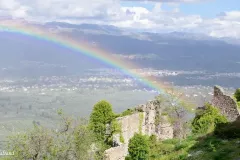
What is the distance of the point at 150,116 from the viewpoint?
126ft

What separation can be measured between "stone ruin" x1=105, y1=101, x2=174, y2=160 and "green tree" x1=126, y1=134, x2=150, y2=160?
1.89 metres

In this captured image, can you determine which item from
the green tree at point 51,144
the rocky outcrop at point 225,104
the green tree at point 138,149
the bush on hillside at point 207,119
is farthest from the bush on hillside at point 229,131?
the green tree at point 138,149

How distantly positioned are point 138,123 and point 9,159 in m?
17.0

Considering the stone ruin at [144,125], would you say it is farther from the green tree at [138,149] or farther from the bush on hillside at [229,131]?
the bush on hillside at [229,131]

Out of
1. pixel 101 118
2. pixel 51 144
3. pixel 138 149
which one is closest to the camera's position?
pixel 51 144

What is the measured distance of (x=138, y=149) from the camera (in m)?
30.2

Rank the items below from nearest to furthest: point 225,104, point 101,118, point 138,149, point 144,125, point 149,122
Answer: point 138,149 < point 225,104 < point 101,118 < point 144,125 < point 149,122

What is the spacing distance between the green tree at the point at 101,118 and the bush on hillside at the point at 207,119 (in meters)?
7.56

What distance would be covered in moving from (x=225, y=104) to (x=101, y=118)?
1104cm

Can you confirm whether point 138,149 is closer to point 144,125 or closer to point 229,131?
point 144,125

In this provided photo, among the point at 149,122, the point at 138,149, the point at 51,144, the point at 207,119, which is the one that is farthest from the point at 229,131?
the point at 149,122

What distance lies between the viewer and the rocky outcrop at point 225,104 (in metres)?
29.2

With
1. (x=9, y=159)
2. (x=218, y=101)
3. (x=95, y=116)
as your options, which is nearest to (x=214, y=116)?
(x=218, y=101)

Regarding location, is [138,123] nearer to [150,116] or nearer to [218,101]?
[150,116]
